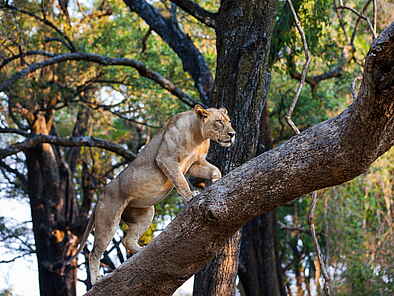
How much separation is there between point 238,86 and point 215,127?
2.51 m

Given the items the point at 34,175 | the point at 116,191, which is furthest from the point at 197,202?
the point at 34,175

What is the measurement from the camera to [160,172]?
210 inches

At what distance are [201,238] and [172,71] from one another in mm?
10496

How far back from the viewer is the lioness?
203 inches

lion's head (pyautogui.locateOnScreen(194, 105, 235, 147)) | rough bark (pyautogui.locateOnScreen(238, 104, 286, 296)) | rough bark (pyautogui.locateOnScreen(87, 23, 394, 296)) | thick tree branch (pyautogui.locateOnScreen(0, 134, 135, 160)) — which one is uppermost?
thick tree branch (pyautogui.locateOnScreen(0, 134, 135, 160))

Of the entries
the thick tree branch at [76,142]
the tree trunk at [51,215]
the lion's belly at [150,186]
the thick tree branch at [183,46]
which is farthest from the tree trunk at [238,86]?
the tree trunk at [51,215]

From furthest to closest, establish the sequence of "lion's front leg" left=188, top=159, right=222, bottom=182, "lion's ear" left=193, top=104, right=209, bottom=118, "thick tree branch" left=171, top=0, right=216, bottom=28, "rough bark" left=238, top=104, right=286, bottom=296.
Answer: "rough bark" left=238, top=104, right=286, bottom=296
"thick tree branch" left=171, top=0, right=216, bottom=28
"lion's front leg" left=188, top=159, right=222, bottom=182
"lion's ear" left=193, top=104, right=209, bottom=118

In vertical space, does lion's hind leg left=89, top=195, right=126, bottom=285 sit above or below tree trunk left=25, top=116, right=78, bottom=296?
below

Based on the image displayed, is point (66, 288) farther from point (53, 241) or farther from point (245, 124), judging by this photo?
point (245, 124)

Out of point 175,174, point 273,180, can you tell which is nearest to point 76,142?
point 175,174

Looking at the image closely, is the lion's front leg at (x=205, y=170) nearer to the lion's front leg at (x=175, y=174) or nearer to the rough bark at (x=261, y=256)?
the lion's front leg at (x=175, y=174)

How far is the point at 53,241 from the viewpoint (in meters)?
14.1

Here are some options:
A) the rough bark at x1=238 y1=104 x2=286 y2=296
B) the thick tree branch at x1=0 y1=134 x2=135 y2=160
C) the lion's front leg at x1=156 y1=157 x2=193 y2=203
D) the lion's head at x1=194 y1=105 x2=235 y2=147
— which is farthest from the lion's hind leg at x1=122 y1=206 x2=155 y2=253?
the thick tree branch at x1=0 y1=134 x2=135 y2=160

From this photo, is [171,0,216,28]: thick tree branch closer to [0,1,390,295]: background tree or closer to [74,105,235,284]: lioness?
[0,1,390,295]: background tree
